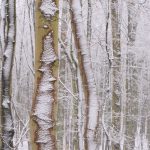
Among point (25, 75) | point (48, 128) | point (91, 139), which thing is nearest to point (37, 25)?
point (48, 128)

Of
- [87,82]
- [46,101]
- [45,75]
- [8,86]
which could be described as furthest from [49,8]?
[8,86]

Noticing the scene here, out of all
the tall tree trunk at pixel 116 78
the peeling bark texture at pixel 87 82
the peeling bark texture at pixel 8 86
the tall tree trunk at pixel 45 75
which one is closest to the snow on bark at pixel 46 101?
the tall tree trunk at pixel 45 75

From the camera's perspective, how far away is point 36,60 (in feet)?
12.0

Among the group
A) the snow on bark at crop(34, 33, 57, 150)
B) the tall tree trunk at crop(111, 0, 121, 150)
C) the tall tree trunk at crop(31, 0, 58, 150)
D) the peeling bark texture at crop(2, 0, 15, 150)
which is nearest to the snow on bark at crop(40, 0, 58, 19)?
the tall tree trunk at crop(31, 0, 58, 150)

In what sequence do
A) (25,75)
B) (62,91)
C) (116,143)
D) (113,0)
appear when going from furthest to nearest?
(25,75)
(62,91)
(113,0)
(116,143)

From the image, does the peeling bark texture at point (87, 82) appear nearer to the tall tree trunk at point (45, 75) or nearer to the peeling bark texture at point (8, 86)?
the tall tree trunk at point (45, 75)

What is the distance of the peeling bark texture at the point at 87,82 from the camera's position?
16.1 ft

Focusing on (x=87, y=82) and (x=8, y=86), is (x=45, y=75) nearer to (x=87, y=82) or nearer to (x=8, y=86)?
(x=87, y=82)

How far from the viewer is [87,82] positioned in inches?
194

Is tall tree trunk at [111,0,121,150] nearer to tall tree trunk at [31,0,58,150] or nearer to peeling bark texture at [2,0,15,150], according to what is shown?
peeling bark texture at [2,0,15,150]

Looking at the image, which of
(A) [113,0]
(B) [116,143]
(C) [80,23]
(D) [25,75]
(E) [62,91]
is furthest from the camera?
(D) [25,75]

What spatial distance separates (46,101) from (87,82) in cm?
136

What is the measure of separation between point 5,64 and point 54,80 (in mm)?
3537

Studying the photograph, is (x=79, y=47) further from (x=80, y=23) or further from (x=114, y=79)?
(x=114, y=79)
